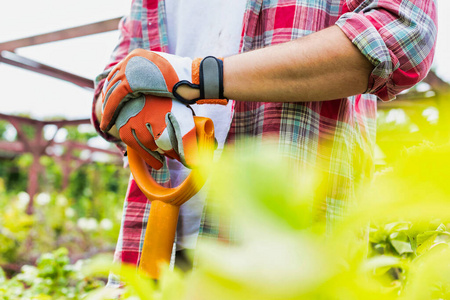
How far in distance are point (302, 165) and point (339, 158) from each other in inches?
5.9

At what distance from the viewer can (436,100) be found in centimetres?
31

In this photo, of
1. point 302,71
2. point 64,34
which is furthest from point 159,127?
point 64,34

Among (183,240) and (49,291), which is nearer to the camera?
(183,240)

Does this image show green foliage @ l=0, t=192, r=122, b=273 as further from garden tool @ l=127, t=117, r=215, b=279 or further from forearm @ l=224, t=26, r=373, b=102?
forearm @ l=224, t=26, r=373, b=102

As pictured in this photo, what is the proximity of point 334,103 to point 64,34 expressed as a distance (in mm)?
3949

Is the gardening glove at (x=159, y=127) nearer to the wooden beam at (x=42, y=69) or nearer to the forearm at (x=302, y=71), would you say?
the forearm at (x=302, y=71)

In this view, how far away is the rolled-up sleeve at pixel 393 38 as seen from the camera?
945 millimetres

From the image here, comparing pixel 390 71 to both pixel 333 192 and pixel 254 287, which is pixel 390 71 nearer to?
pixel 333 192

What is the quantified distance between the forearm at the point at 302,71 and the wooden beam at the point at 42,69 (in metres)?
5.01

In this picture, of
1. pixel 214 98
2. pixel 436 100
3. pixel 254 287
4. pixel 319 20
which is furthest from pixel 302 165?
pixel 254 287

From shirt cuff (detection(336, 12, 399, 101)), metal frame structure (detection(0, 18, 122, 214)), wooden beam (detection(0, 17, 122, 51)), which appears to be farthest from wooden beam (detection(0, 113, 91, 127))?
shirt cuff (detection(336, 12, 399, 101))

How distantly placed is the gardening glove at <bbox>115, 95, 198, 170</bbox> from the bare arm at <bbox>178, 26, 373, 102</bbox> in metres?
0.15

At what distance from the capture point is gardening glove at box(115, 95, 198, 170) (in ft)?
3.51

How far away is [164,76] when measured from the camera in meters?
1.09
